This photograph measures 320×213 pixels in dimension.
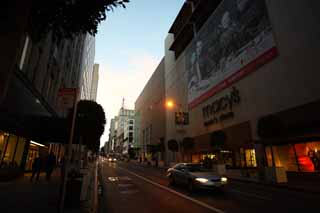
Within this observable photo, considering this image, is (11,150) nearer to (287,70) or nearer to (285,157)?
(285,157)

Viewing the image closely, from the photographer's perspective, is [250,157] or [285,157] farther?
[250,157]

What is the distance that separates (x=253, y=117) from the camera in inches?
901

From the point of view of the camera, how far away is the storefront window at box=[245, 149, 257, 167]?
22634mm

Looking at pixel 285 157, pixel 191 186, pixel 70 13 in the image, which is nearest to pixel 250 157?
pixel 285 157

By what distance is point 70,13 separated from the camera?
452 cm

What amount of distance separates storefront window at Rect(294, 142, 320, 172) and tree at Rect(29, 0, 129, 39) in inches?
759

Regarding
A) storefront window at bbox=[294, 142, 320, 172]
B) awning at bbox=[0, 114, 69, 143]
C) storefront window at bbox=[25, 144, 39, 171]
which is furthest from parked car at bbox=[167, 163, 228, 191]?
storefront window at bbox=[25, 144, 39, 171]

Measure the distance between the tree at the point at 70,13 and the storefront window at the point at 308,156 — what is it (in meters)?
19.3

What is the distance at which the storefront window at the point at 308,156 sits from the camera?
52.5ft

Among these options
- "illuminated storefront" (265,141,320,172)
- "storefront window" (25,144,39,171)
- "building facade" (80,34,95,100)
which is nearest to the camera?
"illuminated storefront" (265,141,320,172)

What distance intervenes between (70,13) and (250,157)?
2435 centimetres

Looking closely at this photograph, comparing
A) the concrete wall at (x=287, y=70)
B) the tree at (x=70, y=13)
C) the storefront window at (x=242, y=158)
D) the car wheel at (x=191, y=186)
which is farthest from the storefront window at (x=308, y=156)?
the tree at (x=70, y=13)

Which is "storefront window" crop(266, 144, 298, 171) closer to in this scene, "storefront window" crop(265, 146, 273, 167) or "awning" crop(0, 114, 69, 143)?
"storefront window" crop(265, 146, 273, 167)

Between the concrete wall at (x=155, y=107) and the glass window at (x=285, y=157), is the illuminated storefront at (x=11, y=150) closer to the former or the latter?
the glass window at (x=285, y=157)
